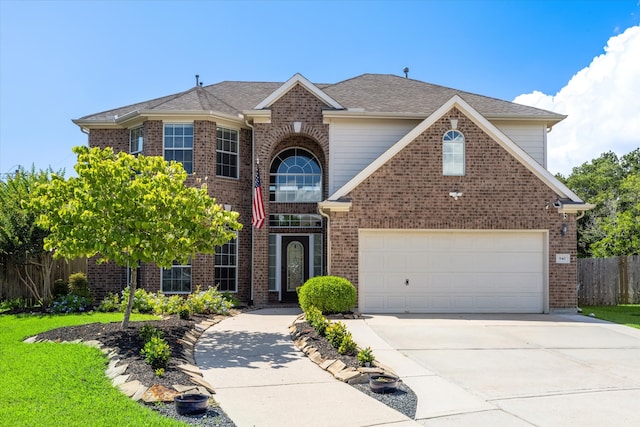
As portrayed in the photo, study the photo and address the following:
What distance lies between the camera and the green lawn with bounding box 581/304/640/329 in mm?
14678

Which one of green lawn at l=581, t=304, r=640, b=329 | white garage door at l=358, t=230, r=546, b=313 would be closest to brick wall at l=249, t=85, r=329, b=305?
white garage door at l=358, t=230, r=546, b=313

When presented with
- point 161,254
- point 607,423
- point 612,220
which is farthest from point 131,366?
point 612,220

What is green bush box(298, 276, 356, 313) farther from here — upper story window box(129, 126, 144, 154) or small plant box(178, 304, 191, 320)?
upper story window box(129, 126, 144, 154)

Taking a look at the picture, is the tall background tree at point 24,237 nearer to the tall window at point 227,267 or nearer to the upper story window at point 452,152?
the tall window at point 227,267

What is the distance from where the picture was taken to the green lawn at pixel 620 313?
14.7m

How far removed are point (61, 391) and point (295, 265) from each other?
38.4 ft

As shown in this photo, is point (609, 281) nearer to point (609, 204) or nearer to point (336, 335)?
point (609, 204)

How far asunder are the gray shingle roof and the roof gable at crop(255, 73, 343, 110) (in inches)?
25.9

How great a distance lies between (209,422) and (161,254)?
203 inches

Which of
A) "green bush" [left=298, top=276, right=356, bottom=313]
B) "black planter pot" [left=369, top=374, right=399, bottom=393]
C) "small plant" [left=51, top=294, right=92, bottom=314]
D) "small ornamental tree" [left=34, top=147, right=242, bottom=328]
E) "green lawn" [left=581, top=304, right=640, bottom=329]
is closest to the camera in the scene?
"black planter pot" [left=369, top=374, right=399, bottom=393]

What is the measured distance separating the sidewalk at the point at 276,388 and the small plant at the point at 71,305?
18.1ft

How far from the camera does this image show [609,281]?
1984 cm

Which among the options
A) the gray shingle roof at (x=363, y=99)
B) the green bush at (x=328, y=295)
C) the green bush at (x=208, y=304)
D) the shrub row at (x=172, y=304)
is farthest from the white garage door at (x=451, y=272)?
the gray shingle roof at (x=363, y=99)

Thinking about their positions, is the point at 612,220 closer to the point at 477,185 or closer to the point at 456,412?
the point at 477,185
